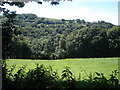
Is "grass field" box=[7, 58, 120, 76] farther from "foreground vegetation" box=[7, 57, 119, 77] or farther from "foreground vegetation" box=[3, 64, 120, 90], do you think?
"foreground vegetation" box=[3, 64, 120, 90]

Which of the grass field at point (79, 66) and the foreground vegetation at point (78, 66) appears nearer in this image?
the foreground vegetation at point (78, 66)

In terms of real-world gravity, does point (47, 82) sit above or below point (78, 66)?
above

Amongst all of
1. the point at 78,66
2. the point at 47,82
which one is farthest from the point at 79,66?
the point at 47,82

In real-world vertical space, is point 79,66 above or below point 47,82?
below

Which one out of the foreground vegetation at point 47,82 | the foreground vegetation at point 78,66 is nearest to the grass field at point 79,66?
the foreground vegetation at point 78,66

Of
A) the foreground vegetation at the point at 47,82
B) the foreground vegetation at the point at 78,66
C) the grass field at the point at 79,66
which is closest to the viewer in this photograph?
the foreground vegetation at the point at 47,82

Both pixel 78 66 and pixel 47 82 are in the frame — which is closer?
pixel 47 82

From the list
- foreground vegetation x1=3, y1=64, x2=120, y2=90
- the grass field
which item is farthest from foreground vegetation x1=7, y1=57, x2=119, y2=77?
foreground vegetation x1=3, y1=64, x2=120, y2=90

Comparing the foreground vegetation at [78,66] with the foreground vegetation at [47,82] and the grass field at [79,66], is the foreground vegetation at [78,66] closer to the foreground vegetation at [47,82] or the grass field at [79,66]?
the grass field at [79,66]

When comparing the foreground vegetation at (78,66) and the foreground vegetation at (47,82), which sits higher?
the foreground vegetation at (47,82)

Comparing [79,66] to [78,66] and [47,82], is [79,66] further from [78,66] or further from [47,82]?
[47,82]

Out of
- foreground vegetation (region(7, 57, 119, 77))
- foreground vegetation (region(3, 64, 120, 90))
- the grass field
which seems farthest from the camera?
the grass field

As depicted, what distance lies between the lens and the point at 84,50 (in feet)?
147

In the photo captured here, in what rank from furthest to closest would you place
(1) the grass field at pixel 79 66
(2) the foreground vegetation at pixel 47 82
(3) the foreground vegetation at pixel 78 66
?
(1) the grass field at pixel 79 66
(3) the foreground vegetation at pixel 78 66
(2) the foreground vegetation at pixel 47 82
